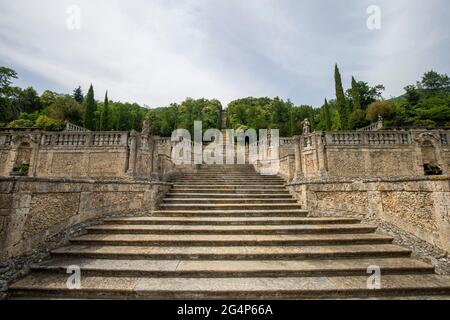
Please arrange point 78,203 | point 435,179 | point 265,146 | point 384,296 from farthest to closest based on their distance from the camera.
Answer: point 265,146 → point 78,203 → point 435,179 → point 384,296

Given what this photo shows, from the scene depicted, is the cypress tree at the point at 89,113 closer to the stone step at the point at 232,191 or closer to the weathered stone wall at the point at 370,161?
the stone step at the point at 232,191

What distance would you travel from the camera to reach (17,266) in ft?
11.3

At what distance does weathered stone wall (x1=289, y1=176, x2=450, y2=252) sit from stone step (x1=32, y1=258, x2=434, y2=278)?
2.95 ft

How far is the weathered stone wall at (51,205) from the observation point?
3379 millimetres

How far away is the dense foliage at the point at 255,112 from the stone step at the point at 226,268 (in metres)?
23.4

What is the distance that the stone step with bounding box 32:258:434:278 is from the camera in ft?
11.7

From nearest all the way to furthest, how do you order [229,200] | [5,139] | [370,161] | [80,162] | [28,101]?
[229,200] < [370,161] < [80,162] < [5,139] < [28,101]

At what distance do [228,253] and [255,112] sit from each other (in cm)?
4170

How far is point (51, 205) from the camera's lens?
13.9 ft

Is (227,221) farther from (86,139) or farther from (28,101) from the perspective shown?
(28,101)

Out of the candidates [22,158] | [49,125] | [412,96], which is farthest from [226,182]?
[412,96]

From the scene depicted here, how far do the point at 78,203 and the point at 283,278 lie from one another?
5144 millimetres
